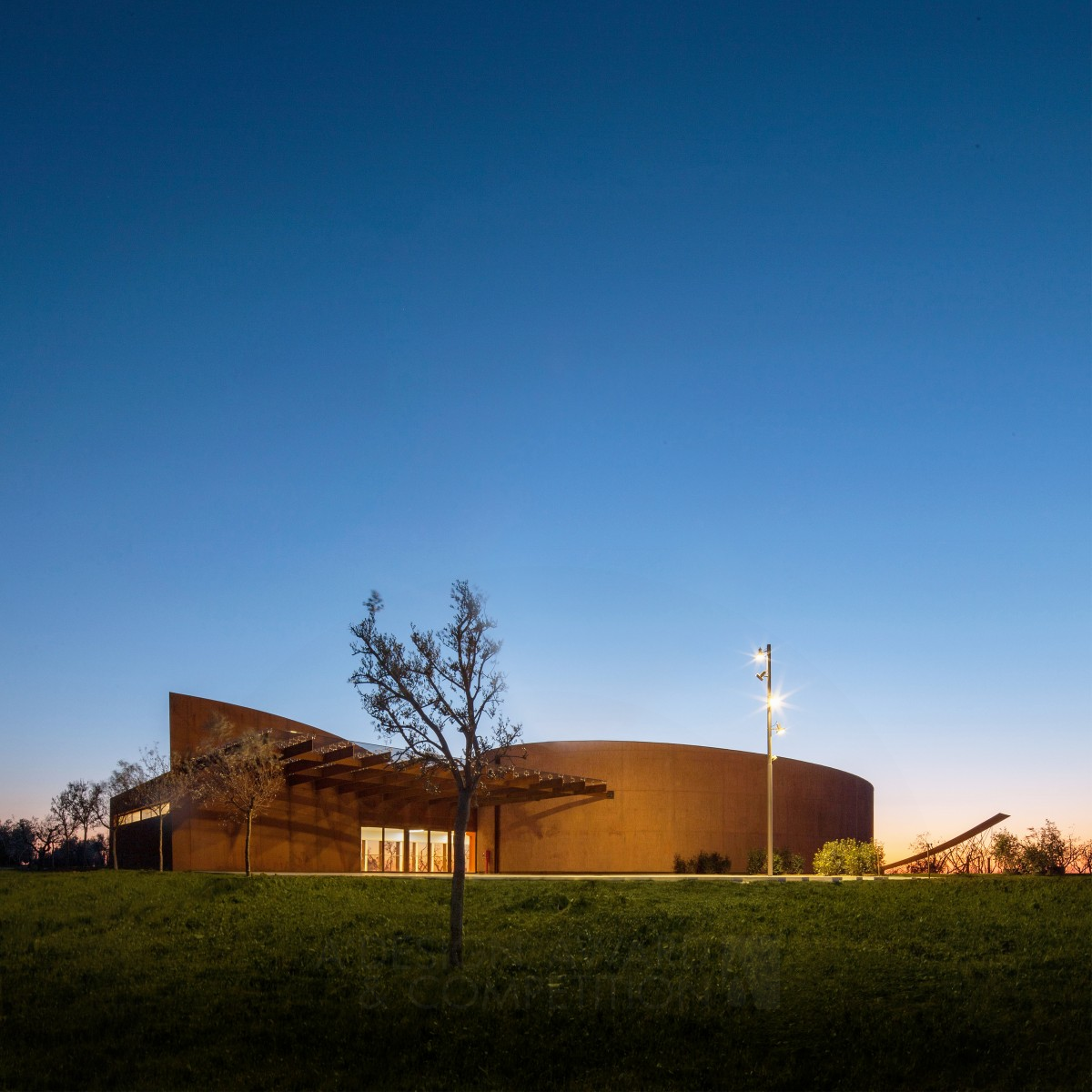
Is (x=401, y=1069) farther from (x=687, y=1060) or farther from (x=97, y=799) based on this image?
(x=97, y=799)

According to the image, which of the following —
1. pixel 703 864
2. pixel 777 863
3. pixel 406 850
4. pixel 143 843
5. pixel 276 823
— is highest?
pixel 276 823

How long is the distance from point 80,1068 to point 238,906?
9.75 m

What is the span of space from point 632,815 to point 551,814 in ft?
12.6

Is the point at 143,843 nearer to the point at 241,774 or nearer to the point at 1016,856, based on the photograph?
the point at 241,774

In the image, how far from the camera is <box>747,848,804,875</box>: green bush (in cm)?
4297

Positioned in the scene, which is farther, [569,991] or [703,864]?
[703,864]

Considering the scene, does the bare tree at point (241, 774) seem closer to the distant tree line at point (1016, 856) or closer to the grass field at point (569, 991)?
the grass field at point (569, 991)

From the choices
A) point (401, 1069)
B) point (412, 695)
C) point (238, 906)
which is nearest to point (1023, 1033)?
point (401, 1069)

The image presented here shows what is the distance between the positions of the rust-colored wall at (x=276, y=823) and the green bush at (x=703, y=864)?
12908 mm

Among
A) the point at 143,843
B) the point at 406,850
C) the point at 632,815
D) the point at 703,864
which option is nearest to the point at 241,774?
the point at 143,843

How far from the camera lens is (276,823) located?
4000 cm

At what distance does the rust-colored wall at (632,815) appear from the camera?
155 ft

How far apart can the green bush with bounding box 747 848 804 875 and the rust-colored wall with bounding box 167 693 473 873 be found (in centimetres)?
1594

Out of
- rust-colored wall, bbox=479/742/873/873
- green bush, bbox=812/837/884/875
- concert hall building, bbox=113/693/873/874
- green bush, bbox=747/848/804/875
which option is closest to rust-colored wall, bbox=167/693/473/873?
concert hall building, bbox=113/693/873/874
